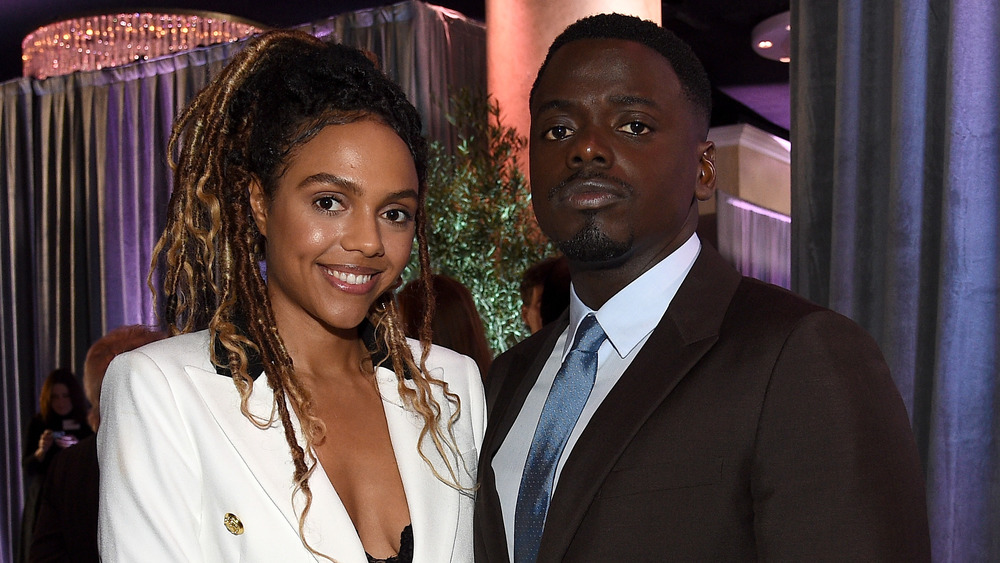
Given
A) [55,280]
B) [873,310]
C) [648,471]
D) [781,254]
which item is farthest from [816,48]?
[781,254]

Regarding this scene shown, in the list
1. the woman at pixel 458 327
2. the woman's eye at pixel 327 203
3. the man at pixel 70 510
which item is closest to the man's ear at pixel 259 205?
the woman's eye at pixel 327 203

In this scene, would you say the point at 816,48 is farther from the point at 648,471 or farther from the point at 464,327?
the point at 648,471

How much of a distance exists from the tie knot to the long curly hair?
35cm

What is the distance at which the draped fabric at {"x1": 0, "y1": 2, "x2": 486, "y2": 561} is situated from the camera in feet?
21.6

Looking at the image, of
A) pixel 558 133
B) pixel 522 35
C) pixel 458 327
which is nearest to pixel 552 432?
pixel 558 133

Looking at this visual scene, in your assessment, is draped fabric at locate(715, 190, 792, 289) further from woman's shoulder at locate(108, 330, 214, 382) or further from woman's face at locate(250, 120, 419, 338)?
woman's shoulder at locate(108, 330, 214, 382)

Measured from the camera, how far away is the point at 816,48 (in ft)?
10.1

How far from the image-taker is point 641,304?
5.73 feet

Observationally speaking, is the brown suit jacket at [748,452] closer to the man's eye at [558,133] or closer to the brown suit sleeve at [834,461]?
the brown suit sleeve at [834,461]

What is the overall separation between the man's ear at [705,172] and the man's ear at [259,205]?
784 millimetres

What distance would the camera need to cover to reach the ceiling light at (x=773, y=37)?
693cm

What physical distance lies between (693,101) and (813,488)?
2.43ft

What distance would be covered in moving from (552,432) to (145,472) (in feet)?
2.16

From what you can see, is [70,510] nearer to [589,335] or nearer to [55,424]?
[589,335]
